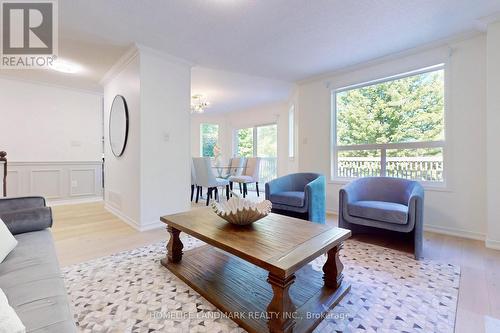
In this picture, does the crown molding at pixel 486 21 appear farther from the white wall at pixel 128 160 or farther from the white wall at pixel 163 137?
the white wall at pixel 128 160

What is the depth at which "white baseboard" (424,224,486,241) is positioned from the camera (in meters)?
2.59

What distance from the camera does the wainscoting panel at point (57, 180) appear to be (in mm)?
4070

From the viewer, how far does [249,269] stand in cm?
173

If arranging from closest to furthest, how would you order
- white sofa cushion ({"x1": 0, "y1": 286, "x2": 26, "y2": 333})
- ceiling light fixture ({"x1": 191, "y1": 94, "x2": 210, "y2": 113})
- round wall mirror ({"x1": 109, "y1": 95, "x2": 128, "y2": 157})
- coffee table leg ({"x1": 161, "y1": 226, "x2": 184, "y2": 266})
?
white sofa cushion ({"x1": 0, "y1": 286, "x2": 26, "y2": 333})
coffee table leg ({"x1": 161, "y1": 226, "x2": 184, "y2": 266})
round wall mirror ({"x1": 109, "y1": 95, "x2": 128, "y2": 157})
ceiling light fixture ({"x1": 191, "y1": 94, "x2": 210, "y2": 113})

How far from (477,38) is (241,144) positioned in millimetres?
5692

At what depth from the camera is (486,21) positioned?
2344 millimetres

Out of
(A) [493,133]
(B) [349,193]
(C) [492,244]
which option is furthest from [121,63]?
Answer: (C) [492,244]

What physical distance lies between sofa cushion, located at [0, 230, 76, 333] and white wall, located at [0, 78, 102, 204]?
3.79 meters

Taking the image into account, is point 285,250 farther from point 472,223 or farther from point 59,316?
point 472,223

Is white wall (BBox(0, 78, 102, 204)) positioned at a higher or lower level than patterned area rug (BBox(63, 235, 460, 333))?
higher

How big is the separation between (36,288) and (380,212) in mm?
2490

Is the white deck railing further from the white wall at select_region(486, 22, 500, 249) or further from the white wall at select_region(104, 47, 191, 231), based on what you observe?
the white wall at select_region(104, 47, 191, 231)

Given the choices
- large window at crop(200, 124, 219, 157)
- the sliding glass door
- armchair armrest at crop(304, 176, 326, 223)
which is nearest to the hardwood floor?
armchair armrest at crop(304, 176, 326, 223)

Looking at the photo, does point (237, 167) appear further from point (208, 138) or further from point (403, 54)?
point (403, 54)
